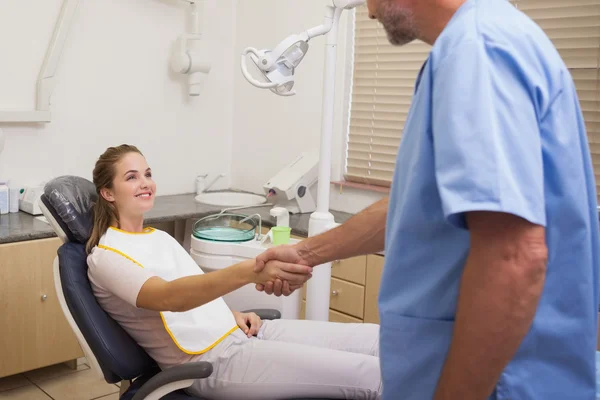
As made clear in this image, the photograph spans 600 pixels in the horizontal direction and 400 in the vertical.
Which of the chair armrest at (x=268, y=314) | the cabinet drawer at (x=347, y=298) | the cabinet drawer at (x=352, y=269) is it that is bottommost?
the cabinet drawer at (x=347, y=298)

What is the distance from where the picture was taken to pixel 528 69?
823 mm

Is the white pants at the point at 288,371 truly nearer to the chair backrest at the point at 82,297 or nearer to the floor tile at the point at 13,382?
the chair backrest at the point at 82,297

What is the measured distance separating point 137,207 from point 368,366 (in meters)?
0.96

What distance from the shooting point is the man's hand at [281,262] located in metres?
1.70

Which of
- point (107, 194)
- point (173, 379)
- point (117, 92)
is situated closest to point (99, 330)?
point (173, 379)

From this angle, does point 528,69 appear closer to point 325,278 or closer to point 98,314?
point 98,314

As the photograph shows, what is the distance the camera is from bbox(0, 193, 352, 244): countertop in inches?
105

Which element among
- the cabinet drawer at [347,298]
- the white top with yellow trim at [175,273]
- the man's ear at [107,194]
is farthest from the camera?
the cabinet drawer at [347,298]

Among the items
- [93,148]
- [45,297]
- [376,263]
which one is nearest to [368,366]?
[376,263]

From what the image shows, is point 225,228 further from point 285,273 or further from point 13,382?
point 13,382

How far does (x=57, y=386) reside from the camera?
2.88 meters

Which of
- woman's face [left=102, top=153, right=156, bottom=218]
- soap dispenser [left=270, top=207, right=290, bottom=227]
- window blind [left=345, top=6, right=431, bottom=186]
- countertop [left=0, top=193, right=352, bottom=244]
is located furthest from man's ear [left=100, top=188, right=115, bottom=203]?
window blind [left=345, top=6, right=431, bottom=186]

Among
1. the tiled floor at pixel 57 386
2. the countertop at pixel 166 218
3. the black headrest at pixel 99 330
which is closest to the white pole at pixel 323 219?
the countertop at pixel 166 218

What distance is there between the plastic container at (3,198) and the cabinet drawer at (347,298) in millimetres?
1635
